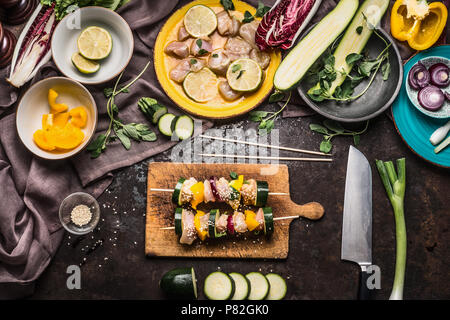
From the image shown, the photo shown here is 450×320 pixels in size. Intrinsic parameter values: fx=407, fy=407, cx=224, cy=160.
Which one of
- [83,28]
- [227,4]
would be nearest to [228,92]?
[227,4]

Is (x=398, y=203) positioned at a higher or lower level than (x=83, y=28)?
lower

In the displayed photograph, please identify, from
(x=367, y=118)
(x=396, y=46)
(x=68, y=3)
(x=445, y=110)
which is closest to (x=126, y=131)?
(x=68, y=3)

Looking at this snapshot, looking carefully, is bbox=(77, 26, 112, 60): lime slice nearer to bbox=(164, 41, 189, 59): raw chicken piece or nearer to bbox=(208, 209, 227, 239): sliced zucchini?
bbox=(164, 41, 189, 59): raw chicken piece

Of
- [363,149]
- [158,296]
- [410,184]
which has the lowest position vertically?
[158,296]

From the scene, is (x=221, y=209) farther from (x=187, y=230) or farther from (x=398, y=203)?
(x=398, y=203)

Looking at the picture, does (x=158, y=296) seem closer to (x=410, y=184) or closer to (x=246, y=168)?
(x=246, y=168)

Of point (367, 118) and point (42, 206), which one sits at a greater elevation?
point (367, 118)

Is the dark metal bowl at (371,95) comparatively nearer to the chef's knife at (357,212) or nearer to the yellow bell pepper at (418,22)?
the yellow bell pepper at (418,22)
